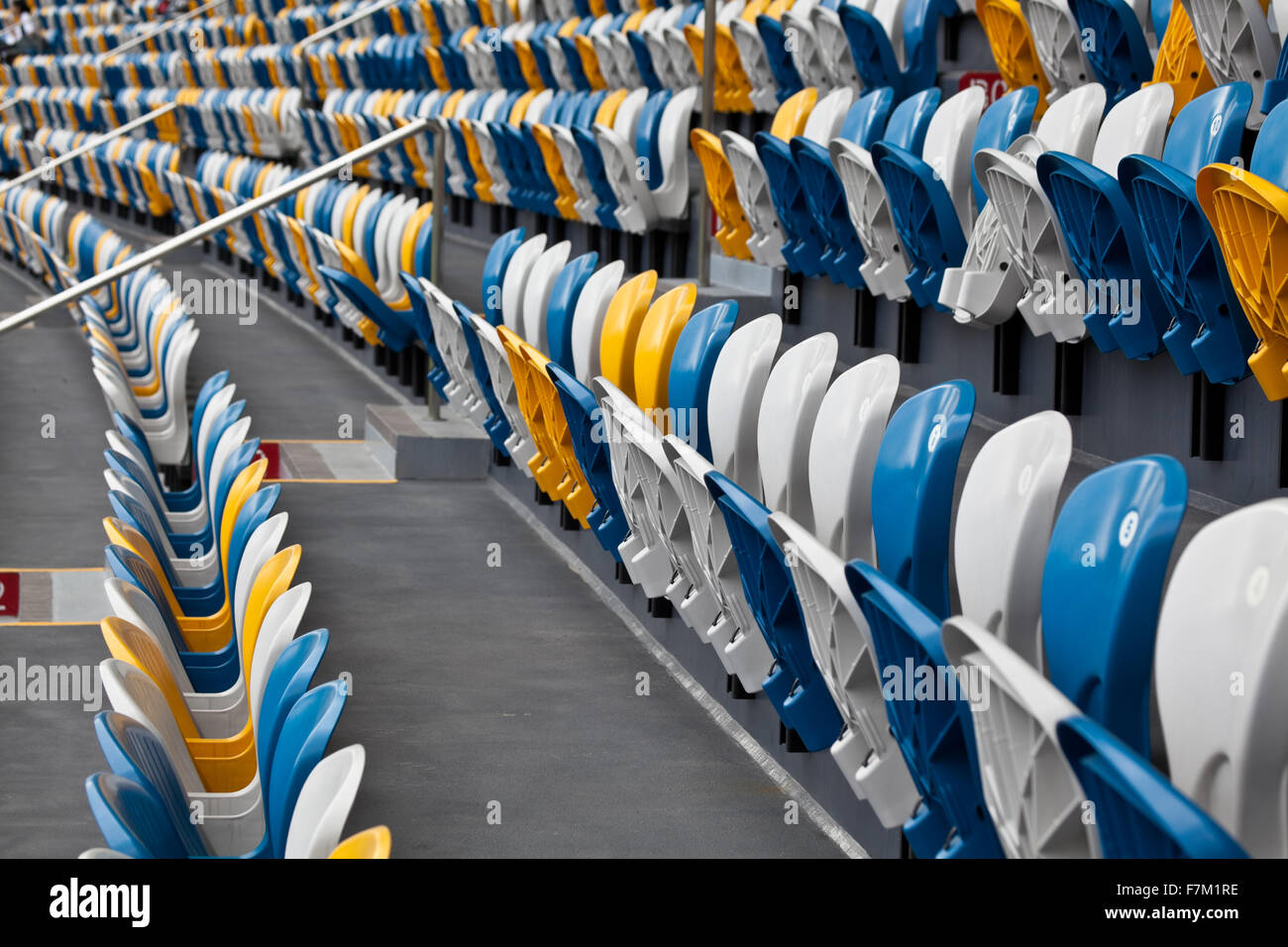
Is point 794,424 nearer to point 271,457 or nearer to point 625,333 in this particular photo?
point 625,333

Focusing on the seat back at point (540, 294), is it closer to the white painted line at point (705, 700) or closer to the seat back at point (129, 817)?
the white painted line at point (705, 700)

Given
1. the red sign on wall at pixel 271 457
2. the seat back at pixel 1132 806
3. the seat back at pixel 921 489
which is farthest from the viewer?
the red sign on wall at pixel 271 457

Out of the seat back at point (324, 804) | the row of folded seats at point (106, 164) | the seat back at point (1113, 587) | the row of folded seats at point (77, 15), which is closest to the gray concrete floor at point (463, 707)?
the seat back at point (324, 804)

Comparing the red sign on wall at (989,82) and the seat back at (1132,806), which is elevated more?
the red sign on wall at (989,82)

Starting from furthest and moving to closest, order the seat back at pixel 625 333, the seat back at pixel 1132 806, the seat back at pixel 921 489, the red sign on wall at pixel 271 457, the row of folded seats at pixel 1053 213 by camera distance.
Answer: the red sign on wall at pixel 271 457 < the seat back at pixel 625 333 < the row of folded seats at pixel 1053 213 < the seat back at pixel 921 489 < the seat back at pixel 1132 806

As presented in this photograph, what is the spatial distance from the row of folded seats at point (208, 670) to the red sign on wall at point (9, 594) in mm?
118

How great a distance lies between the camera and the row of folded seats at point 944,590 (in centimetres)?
38

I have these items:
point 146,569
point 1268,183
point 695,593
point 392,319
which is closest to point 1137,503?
point 1268,183

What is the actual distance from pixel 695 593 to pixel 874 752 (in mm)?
226

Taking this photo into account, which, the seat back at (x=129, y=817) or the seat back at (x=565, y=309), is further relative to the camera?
the seat back at (x=565, y=309)

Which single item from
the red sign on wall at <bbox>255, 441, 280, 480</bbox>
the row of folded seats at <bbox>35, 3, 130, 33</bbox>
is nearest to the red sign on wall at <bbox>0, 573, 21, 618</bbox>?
the red sign on wall at <bbox>255, 441, 280, 480</bbox>

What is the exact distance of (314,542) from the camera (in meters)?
1.24

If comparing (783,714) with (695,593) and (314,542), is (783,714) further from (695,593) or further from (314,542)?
(314,542)

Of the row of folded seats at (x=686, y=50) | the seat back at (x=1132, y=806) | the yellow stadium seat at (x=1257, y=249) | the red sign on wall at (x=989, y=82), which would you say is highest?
the row of folded seats at (x=686, y=50)
